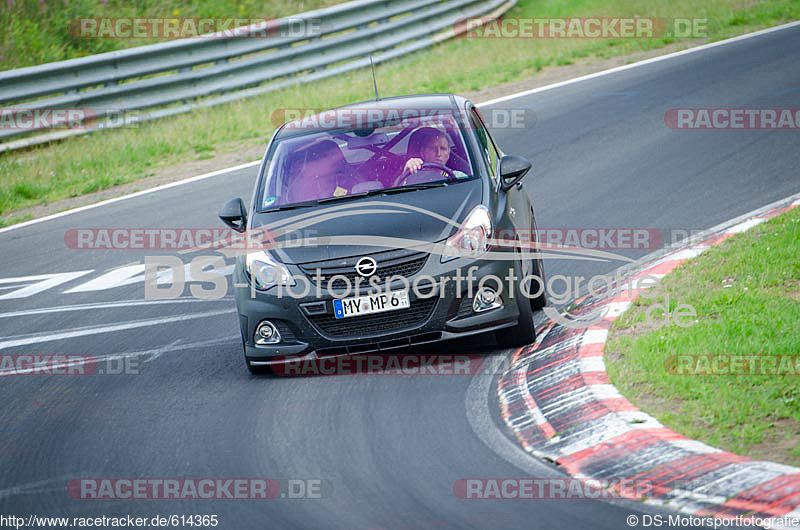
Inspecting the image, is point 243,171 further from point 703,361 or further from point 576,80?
point 703,361

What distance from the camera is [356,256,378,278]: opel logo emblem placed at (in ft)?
23.0

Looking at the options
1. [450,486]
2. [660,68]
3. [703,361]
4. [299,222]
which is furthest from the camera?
[660,68]

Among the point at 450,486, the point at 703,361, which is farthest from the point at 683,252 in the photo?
the point at 450,486

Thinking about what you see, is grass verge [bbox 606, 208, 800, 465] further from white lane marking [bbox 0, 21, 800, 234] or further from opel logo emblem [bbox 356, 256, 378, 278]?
white lane marking [bbox 0, 21, 800, 234]

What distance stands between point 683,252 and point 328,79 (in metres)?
11.4

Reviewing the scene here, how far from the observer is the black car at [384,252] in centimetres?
704

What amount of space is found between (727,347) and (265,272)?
3028mm

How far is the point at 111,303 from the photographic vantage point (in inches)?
387

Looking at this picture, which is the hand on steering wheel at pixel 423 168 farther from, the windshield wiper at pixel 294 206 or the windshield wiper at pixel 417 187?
the windshield wiper at pixel 294 206

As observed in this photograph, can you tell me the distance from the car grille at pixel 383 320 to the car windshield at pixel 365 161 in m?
1.13

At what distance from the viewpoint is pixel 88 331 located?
9047 millimetres

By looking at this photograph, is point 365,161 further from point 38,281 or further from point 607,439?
point 38,281

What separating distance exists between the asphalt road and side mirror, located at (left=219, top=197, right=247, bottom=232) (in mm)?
922

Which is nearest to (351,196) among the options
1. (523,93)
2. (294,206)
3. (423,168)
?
(294,206)
